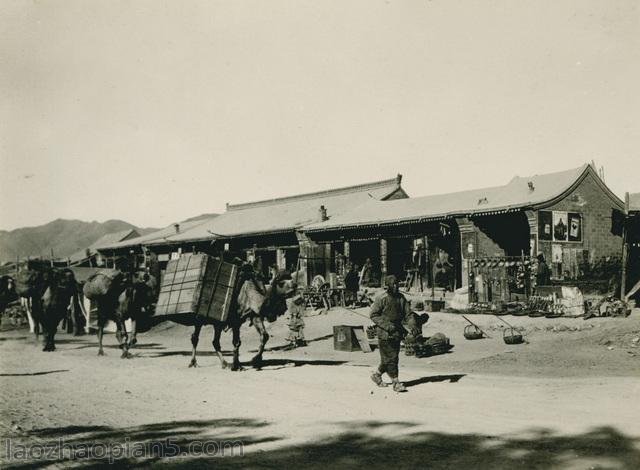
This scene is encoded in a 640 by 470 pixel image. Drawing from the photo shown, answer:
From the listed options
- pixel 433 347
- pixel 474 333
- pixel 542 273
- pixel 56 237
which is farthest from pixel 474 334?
pixel 56 237

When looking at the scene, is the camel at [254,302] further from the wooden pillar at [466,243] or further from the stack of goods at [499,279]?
the wooden pillar at [466,243]

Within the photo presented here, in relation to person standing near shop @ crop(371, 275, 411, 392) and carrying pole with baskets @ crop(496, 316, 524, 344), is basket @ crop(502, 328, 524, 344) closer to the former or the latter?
carrying pole with baskets @ crop(496, 316, 524, 344)

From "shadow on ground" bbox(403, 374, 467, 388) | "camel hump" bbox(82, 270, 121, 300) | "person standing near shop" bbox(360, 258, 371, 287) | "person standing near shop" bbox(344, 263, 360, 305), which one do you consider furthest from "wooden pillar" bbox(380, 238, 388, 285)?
"shadow on ground" bbox(403, 374, 467, 388)

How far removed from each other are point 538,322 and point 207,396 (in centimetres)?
1219

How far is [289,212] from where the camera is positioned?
3756 centimetres

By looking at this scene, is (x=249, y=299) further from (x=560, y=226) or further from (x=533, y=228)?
(x=560, y=226)

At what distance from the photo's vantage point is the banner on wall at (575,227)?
2579 centimetres

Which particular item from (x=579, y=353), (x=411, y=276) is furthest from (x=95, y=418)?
(x=411, y=276)

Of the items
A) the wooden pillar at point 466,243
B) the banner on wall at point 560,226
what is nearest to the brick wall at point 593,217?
the banner on wall at point 560,226

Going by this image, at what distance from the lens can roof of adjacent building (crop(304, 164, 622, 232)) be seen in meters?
24.8

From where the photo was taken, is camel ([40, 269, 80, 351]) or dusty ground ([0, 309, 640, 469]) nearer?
dusty ground ([0, 309, 640, 469])

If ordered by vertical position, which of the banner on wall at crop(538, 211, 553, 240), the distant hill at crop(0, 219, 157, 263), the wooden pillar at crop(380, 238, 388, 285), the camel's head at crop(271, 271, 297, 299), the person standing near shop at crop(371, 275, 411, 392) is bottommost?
the person standing near shop at crop(371, 275, 411, 392)

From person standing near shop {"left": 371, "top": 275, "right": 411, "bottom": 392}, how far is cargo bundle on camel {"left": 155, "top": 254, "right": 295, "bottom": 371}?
3613mm

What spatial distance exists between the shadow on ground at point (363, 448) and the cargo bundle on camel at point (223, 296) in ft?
18.6
